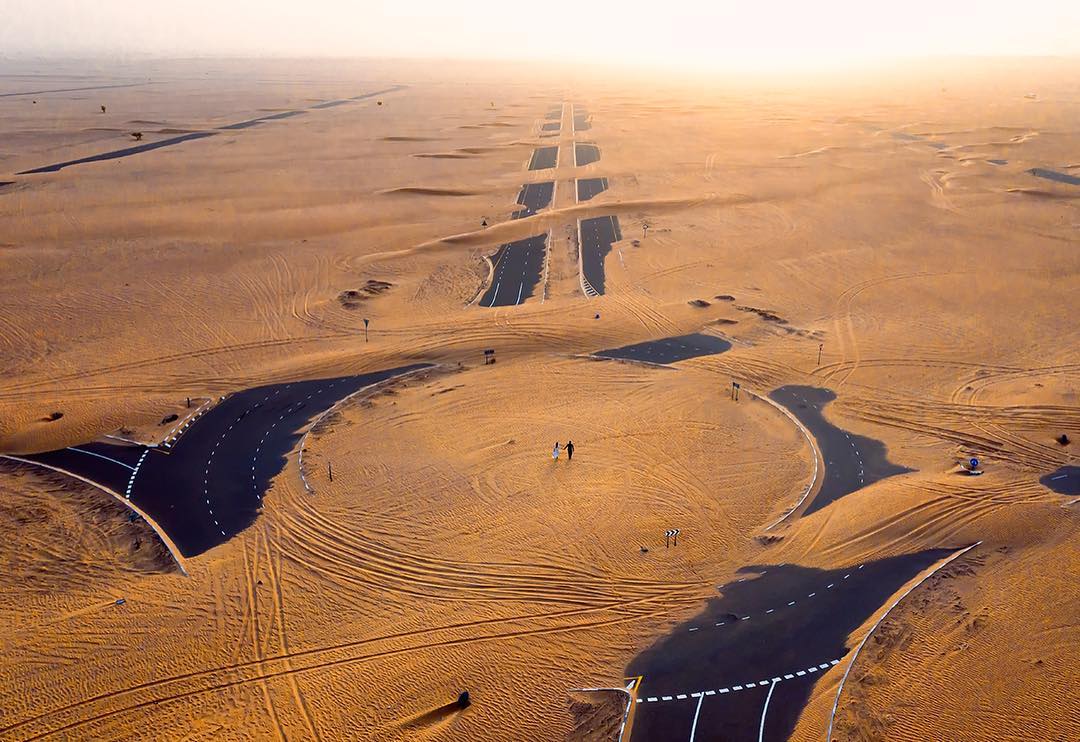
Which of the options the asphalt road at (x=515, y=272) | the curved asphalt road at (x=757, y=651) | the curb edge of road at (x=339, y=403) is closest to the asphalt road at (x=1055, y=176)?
the asphalt road at (x=515, y=272)

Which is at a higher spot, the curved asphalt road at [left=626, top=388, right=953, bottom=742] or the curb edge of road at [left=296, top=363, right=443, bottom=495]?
the curb edge of road at [left=296, top=363, right=443, bottom=495]

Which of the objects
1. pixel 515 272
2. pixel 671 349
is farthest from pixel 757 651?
pixel 515 272

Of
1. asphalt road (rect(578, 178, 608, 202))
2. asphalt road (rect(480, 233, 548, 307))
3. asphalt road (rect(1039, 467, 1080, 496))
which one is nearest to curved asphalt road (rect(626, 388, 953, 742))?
asphalt road (rect(1039, 467, 1080, 496))

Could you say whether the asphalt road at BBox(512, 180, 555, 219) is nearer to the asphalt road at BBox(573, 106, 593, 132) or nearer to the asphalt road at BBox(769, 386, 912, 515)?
the asphalt road at BBox(769, 386, 912, 515)

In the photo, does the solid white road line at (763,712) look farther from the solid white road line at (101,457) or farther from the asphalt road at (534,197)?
the asphalt road at (534,197)

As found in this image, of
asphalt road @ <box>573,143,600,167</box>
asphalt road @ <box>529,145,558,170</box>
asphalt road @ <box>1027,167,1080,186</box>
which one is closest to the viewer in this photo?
asphalt road @ <box>1027,167,1080,186</box>
